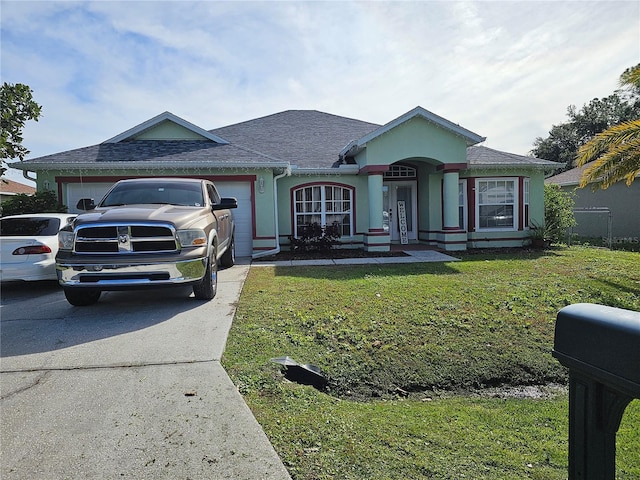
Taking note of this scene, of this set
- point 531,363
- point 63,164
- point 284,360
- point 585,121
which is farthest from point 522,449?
point 585,121

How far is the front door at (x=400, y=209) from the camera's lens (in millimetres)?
15711

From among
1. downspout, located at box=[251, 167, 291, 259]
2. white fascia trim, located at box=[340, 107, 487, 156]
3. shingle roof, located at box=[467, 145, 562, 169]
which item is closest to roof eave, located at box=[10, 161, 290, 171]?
downspout, located at box=[251, 167, 291, 259]

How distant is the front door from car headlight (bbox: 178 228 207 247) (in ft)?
34.5

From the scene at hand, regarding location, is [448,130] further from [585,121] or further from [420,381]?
[585,121]

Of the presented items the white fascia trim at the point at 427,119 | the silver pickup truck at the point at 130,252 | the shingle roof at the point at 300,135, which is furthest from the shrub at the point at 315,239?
the silver pickup truck at the point at 130,252

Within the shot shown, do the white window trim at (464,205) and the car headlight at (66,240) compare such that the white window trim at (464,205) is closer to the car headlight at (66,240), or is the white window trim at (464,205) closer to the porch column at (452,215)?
the porch column at (452,215)

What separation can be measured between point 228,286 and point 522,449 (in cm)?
584

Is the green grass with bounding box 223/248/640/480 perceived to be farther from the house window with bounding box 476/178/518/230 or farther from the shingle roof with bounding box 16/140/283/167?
the house window with bounding box 476/178/518/230

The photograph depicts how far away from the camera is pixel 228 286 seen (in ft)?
25.4

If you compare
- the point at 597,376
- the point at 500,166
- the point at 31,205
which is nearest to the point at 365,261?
the point at 500,166

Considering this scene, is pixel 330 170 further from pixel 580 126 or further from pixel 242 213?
pixel 580 126

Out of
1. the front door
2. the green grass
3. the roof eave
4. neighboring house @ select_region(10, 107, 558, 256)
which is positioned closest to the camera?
the green grass

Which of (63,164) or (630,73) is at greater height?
Result: (630,73)

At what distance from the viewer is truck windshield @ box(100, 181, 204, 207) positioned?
7.13m
